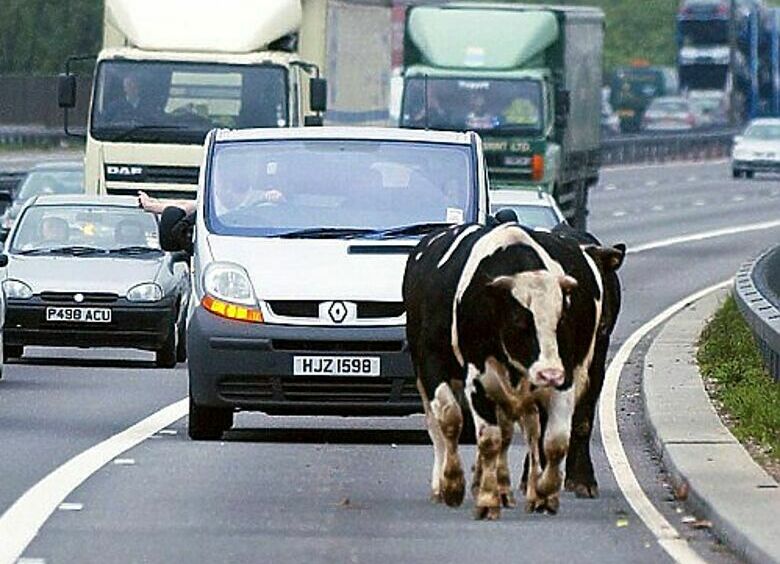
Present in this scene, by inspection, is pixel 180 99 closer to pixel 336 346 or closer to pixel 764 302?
pixel 764 302

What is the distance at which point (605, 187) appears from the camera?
236ft

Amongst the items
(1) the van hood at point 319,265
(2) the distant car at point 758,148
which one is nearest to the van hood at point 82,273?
(1) the van hood at point 319,265

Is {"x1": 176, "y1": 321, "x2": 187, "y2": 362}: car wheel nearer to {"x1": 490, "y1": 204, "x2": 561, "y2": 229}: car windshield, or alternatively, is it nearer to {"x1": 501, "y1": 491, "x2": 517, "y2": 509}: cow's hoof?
{"x1": 490, "y1": 204, "x2": 561, "y2": 229}: car windshield

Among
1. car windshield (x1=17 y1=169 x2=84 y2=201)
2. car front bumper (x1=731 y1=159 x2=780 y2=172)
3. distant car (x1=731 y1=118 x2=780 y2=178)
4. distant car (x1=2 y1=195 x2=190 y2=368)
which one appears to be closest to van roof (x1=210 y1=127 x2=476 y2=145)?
distant car (x1=2 y1=195 x2=190 y2=368)

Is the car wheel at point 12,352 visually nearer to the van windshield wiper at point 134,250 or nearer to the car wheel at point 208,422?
the van windshield wiper at point 134,250

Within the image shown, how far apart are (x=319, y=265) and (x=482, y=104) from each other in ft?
81.0

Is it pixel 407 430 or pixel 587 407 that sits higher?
pixel 587 407

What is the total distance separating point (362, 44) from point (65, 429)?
720 inches

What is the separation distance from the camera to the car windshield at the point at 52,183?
37.3 metres

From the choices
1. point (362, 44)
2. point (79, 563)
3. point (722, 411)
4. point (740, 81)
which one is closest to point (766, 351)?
point (722, 411)

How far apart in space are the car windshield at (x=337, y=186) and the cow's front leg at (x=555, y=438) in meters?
4.21

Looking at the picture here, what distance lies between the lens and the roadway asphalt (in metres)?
11.7

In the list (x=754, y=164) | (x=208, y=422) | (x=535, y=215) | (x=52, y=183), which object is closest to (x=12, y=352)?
(x=535, y=215)

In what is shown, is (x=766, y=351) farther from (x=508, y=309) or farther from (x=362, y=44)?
(x=362, y=44)
